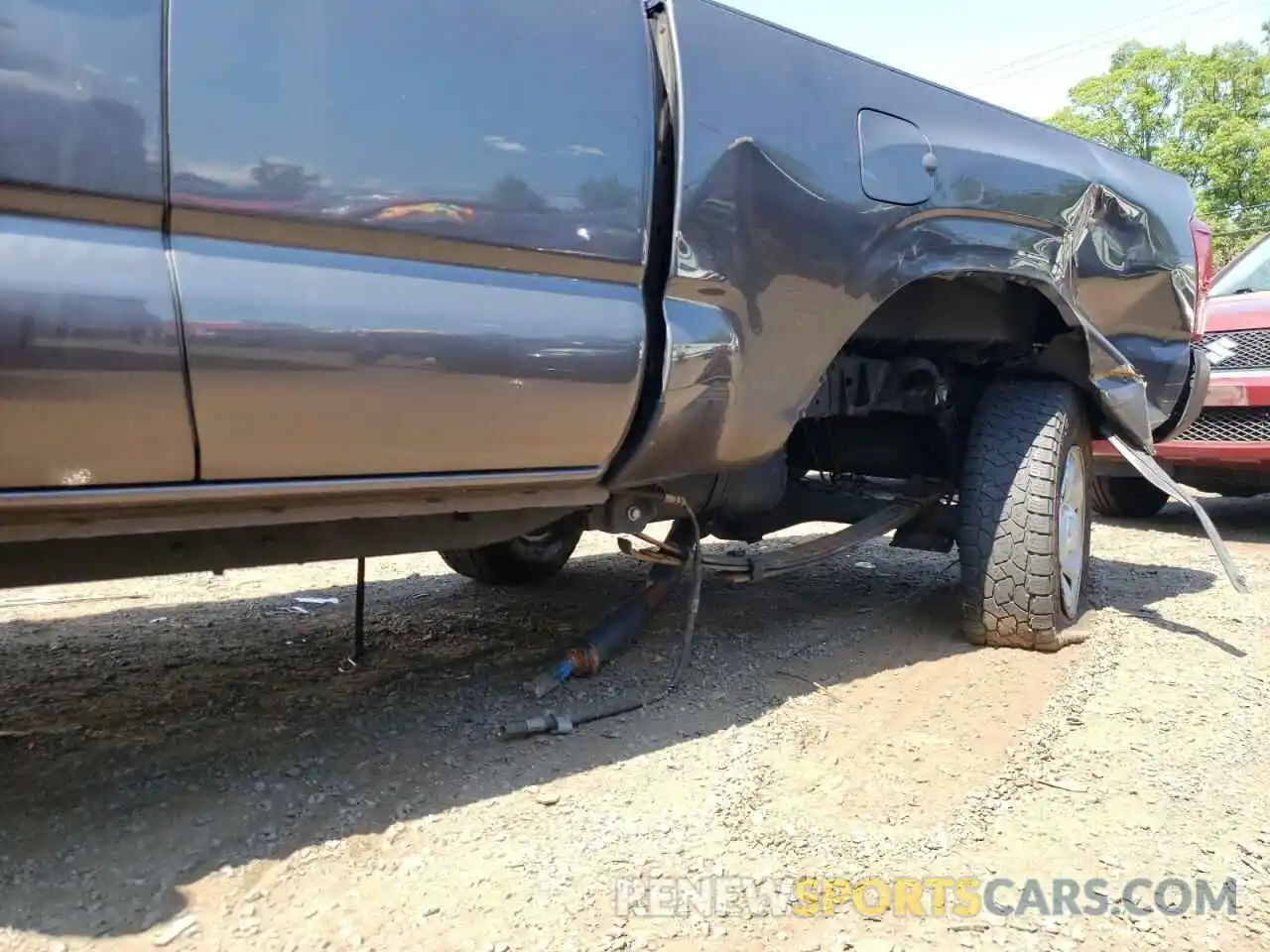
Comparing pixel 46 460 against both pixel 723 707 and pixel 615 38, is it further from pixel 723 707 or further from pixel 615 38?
pixel 723 707

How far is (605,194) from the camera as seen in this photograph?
6.07 ft

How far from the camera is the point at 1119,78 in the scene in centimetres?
3164

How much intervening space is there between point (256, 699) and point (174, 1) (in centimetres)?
167

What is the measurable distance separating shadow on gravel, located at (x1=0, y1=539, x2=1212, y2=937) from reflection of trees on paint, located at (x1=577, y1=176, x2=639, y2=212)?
1192mm

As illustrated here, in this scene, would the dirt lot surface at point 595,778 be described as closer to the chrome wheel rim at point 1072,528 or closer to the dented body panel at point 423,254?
the chrome wheel rim at point 1072,528

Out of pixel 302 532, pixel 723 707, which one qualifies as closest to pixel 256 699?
pixel 302 532

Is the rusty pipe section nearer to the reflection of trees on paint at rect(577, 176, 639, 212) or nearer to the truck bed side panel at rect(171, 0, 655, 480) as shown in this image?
the truck bed side panel at rect(171, 0, 655, 480)

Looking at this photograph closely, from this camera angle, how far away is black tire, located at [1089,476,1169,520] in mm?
5555

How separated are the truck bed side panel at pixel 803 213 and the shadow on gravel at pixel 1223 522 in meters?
3.09

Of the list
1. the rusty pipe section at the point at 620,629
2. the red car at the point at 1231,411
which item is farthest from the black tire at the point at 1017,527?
the red car at the point at 1231,411

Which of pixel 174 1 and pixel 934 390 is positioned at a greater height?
pixel 174 1

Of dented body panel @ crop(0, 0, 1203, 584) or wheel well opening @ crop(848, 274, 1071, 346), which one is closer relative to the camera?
dented body panel @ crop(0, 0, 1203, 584)

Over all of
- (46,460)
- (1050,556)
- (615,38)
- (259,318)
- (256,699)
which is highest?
(615,38)

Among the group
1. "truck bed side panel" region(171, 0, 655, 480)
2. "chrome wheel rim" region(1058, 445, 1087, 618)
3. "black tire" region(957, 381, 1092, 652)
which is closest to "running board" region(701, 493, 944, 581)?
"black tire" region(957, 381, 1092, 652)
